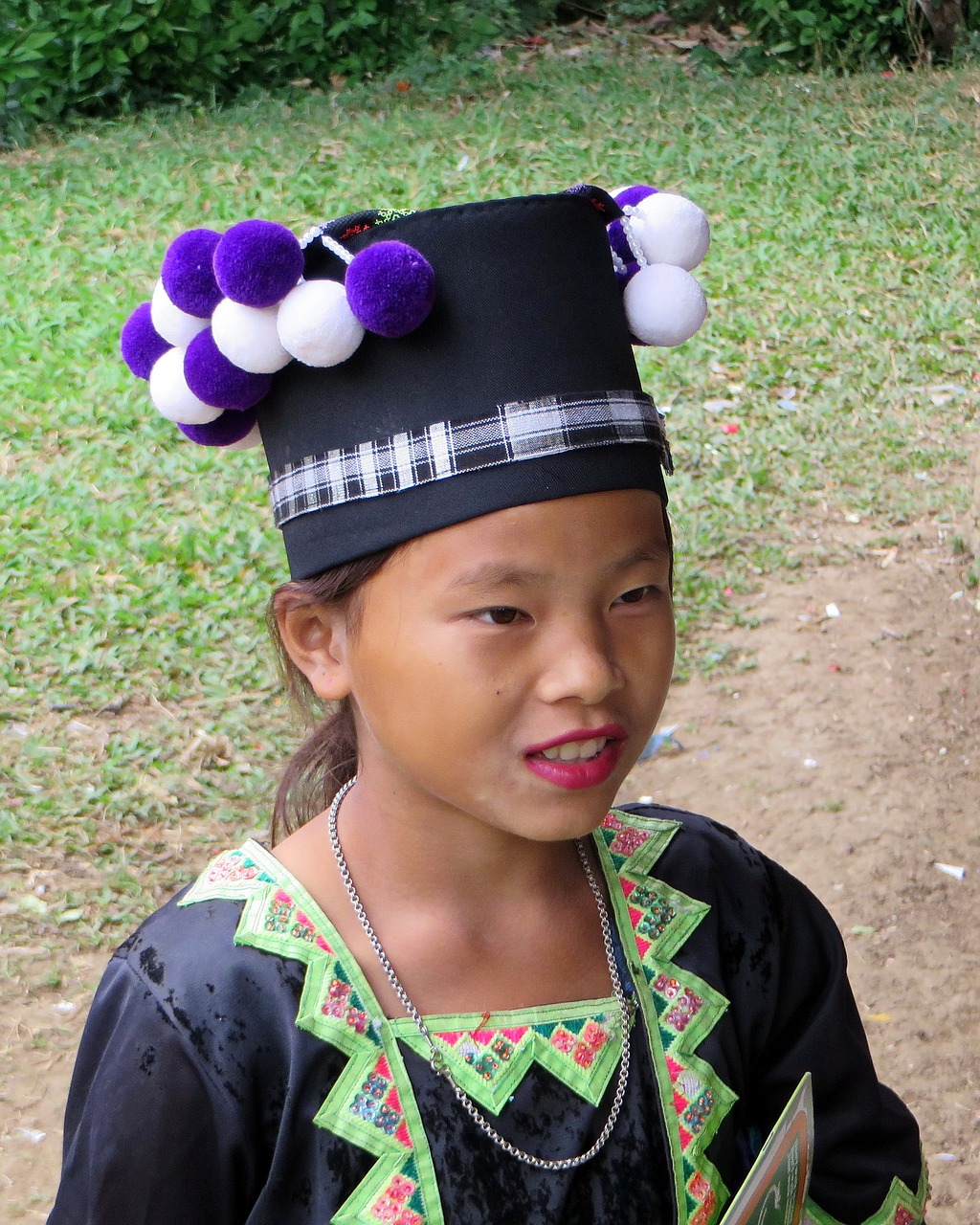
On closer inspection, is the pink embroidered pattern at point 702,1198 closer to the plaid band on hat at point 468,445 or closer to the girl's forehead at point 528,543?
the girl's forehead at point 528,543

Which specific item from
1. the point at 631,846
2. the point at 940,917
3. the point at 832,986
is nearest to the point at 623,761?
the point at 631,846

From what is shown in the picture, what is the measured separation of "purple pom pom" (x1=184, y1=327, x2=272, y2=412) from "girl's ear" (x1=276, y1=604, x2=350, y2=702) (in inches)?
9.6

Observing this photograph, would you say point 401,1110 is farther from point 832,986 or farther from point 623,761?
point 832,986

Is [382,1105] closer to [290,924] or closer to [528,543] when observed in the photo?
[290,924]

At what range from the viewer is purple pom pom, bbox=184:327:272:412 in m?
1.51

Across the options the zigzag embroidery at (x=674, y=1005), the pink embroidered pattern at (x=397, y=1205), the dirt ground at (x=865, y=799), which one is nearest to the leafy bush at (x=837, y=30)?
the dirt ground at (x=865, y=799)

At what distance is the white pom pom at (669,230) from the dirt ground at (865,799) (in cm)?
216

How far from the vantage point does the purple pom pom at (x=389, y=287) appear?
1.41 meters

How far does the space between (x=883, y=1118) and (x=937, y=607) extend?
3.16 m

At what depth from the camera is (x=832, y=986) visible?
1.83 m

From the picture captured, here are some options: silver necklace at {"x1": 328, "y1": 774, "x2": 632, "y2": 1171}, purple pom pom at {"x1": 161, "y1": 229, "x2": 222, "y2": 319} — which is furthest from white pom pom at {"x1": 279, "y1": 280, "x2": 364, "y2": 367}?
silver necklace at {"x1": 328, "y1": 774, "x2": 632, "y2": 1171}

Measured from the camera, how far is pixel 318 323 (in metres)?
1.43

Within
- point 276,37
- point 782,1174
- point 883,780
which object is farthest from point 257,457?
point 276,37

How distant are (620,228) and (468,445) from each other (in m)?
0.37
